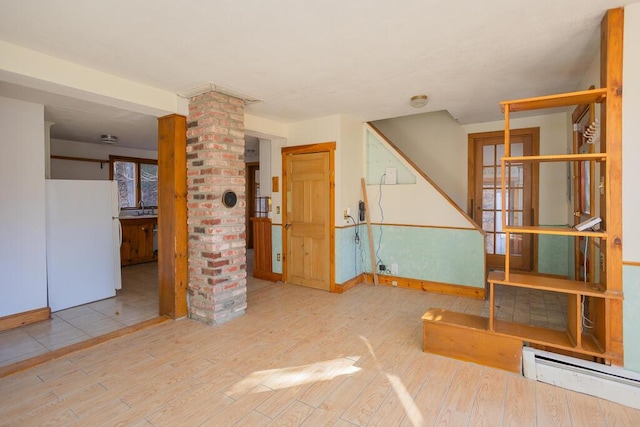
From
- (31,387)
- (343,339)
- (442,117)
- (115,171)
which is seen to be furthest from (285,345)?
(115,171)

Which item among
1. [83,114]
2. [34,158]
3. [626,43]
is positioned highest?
[83,114]

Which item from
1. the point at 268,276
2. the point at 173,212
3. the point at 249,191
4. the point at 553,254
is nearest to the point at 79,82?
the point at 173,212

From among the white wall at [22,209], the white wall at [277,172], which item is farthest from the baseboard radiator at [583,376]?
the white wall at [22,209]

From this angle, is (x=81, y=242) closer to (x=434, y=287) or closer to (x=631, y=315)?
(x=434, y=287)

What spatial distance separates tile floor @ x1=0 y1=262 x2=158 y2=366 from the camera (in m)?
2.82

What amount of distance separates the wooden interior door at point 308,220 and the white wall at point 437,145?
1.77m

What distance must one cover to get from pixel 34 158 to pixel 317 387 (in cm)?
382

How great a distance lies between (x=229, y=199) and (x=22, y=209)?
2.24m

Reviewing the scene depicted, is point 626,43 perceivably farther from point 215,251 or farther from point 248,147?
point 248,147

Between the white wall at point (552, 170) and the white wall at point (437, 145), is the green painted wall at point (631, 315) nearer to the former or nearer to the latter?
the white wall at point (552, 170)

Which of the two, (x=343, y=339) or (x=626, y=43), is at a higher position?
(x=626, y=43)

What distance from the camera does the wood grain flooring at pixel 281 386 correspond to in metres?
1.89

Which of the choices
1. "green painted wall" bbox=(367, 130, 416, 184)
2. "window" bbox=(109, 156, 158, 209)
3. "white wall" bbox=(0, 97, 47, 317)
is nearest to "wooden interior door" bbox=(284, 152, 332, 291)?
"green painted wall" bbox=(367, 130, 416, 184)

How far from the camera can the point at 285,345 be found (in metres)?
2.81
